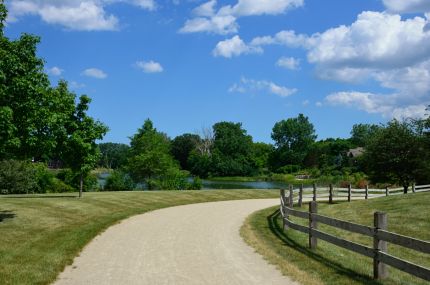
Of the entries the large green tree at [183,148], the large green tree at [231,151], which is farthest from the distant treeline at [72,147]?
the large green tree at [183,148]

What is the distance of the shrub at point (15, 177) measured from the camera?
44031mm

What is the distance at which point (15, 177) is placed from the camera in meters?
44.2

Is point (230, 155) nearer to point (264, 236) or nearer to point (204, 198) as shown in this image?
point (204, 198)

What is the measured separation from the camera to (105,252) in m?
12.5

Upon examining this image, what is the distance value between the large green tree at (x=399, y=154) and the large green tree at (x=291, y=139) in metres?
101

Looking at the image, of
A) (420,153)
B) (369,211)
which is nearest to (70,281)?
(369,211)

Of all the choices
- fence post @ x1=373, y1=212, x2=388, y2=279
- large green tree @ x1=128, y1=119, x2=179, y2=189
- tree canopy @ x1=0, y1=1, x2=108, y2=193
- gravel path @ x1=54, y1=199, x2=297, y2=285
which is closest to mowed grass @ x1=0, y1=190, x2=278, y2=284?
gravel path @ x1=54, y1=199, x2=297, y2=285

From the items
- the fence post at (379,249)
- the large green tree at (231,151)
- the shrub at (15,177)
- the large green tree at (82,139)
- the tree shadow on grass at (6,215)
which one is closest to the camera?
the fence post at (379,249)

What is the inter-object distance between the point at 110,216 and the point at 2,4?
973 cm

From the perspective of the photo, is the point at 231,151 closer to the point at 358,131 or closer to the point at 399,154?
the point at 358,131

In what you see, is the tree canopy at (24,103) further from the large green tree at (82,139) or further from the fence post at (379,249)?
the fence post at (379,249)

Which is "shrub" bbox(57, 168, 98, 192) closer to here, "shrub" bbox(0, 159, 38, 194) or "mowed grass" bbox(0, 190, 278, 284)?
"shrub" bbox(0, 159, 38, 194)

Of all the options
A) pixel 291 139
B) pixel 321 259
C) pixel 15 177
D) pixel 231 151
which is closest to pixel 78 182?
pixel 15 177

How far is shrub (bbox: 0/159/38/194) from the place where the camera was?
44.0 metres
